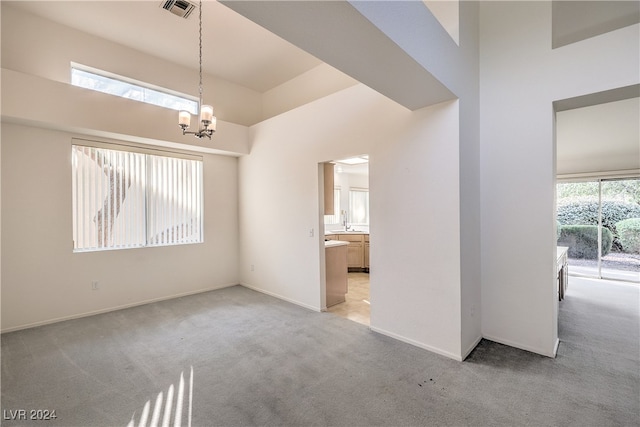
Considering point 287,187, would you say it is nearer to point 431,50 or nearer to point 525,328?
point 431,50

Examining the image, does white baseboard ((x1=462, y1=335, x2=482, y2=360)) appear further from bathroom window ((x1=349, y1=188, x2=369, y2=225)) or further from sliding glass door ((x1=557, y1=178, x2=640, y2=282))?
bathroom window ((x1=349, y1=188, x2=369, y2=225))

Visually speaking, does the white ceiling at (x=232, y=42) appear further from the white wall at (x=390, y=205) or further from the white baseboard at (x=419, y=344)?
the white baseboard at (x=419, y=344)

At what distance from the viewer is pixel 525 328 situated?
2.73 m

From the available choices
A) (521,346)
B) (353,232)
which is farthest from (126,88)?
(521,346)

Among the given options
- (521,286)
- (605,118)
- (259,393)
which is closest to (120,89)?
(259,393)

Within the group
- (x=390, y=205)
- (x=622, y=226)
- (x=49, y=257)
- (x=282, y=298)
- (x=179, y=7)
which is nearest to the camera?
(x=390, y=205)

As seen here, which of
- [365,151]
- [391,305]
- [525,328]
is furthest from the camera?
[365,151]

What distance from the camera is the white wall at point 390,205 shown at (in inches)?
103

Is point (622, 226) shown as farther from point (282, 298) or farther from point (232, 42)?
point (232, 42)

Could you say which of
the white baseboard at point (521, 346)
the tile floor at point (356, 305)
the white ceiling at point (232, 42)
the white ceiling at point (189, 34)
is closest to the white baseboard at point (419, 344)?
the tile floor at point (356, 305)

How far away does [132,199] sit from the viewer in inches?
165

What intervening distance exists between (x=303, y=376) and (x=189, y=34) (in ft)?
15.2

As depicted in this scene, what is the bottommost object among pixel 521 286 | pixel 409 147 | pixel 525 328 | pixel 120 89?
pixel 525 328

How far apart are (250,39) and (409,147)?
3.01m
